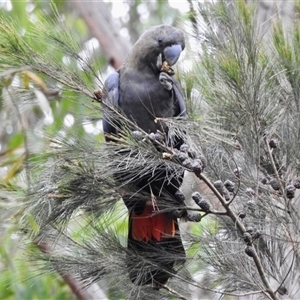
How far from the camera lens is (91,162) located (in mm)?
1589

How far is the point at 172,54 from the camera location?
85.6 inches

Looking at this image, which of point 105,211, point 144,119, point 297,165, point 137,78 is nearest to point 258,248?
Result: point 297,165

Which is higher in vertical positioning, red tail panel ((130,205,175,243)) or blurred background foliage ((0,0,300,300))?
blurred background foliage ((0,0,300,300))

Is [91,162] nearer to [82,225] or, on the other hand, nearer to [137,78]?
[82,225]

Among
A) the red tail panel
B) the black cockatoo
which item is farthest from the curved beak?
the red tail panel

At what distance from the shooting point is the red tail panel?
1.95 metres

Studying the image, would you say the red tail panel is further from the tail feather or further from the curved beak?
the curved beak

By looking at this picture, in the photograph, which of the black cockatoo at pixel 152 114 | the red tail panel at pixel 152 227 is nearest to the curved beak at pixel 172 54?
the black cockatoo at pixel 152 114

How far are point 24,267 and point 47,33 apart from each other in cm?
64

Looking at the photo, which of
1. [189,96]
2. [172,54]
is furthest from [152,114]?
[172,54]

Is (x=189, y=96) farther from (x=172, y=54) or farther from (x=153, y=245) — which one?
(x=153, y=245)

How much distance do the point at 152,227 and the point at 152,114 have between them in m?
0.33

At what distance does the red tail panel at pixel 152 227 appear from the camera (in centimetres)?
195

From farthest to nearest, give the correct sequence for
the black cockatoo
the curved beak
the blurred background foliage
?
the curved beak → the black cockatoo → the blurred background foliage
